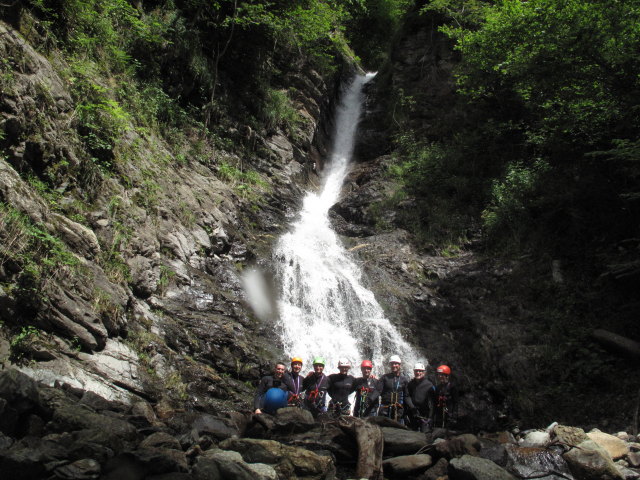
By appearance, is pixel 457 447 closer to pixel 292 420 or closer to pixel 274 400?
pixel 292 420

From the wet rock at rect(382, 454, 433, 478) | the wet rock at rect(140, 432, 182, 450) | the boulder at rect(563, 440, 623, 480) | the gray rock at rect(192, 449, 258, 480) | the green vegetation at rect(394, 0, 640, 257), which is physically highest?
the green vegetation at rect(394, 0, 640, 257)

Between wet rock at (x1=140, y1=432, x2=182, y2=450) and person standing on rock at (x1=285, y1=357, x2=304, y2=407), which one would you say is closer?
wet rock at (x1=140, y1=432, x2=182, y2=450)

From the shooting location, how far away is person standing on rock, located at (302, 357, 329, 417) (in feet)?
22.4

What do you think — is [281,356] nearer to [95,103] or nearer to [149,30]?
[95,103]

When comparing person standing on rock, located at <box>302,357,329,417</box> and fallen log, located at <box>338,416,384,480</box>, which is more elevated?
person standing on rock, located at <box>302,357,329,417</box>

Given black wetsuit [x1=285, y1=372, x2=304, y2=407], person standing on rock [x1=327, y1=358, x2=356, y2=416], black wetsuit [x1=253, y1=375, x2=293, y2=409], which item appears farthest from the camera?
person standing on rock [x1=327, y1=358, x2=356, y2=416]

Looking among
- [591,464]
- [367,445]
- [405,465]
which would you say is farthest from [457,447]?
[591,464]

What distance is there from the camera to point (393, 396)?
7.08 metres

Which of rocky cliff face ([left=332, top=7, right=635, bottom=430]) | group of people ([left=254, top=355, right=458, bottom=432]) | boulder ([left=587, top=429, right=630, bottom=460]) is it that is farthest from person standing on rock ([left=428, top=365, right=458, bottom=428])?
rocky cliff face ([left=332, top=7, right=635, bottom=430])

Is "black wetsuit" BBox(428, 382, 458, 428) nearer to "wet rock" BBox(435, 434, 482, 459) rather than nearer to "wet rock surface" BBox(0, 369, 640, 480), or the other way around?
"wet rock surface" BBox(0, 369, 640, 480)

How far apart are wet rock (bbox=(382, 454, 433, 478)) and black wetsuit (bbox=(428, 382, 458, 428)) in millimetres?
2250

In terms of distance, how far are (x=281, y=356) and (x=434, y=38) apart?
20.4 m

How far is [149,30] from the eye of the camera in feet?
42.6

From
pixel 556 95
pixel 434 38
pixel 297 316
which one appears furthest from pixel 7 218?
pixel 434 38
